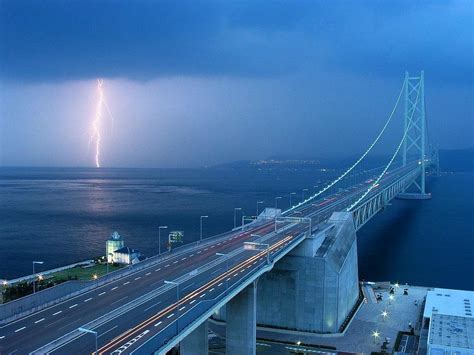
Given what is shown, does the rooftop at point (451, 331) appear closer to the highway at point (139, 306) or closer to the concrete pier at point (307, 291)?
the concrete pier at point (307, 291)

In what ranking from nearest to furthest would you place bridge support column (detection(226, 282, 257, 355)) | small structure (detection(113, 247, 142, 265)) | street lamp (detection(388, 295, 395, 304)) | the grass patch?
bridge support column (detection(226, 282, 257, 355)) → street lamp (detection(388, 295, 395, 304)) → the grass patch → small structure (detection(113, 247, 142, 265))

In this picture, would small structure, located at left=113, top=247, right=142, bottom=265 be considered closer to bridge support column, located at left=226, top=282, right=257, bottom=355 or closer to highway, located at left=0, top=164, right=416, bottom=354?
highway, located at left=0, top=164, right=416, bottom=354

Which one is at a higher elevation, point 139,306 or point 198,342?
point 139,306

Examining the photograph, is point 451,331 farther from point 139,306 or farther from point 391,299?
point 139,306

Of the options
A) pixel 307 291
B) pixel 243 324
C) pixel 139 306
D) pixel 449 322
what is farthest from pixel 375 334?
pixel 139 306

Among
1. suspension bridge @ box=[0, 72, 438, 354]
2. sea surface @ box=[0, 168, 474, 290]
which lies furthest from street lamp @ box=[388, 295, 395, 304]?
sea surface @ box=[0, 168, 474, 290]

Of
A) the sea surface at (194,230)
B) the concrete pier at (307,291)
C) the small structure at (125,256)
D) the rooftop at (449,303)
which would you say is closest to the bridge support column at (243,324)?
the concrete pier at (307,291)
